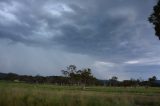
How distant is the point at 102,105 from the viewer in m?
15.5

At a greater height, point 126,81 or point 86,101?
point 126,81

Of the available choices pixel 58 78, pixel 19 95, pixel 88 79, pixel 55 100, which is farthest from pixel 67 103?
pixel 58 78

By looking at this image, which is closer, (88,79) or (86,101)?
(86,101)

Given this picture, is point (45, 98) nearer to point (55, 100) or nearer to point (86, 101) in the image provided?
point (55, 100)

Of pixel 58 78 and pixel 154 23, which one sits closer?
pixel 154 23

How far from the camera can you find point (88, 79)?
457ft

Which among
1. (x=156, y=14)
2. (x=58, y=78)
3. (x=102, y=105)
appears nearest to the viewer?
(x=102, y=105)

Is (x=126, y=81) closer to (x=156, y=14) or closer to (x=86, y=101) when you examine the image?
(x=156, y=14)

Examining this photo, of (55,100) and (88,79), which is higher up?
(88,79)

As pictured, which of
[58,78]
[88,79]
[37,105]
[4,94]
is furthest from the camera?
[58,78]

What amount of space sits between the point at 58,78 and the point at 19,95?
176196 millimetres

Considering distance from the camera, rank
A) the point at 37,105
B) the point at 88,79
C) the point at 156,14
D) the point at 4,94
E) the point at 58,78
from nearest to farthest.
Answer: the point at 37,105, the point at 4,94, the point at 156,14, the point at 88,79, the point at 58,78

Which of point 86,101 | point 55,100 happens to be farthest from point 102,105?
point 55,100

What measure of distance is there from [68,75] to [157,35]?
344ft
